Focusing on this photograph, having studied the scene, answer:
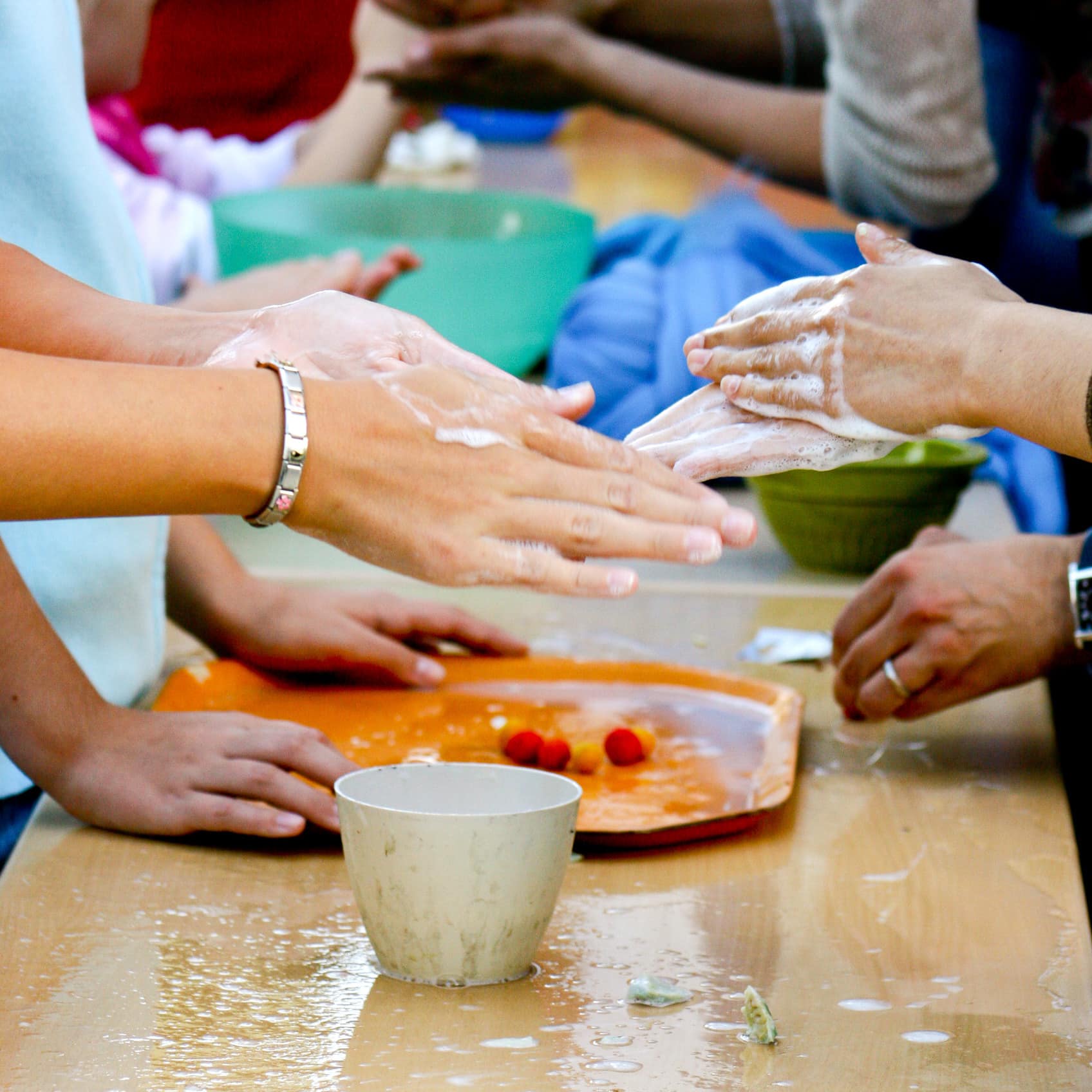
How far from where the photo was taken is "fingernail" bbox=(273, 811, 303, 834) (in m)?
0.90

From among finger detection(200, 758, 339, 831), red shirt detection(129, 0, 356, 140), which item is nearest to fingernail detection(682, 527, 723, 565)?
finger detection(200, 758, 339, 831)

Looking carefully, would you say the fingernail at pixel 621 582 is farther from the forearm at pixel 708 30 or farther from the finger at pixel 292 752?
the forearm at pixel 708 30

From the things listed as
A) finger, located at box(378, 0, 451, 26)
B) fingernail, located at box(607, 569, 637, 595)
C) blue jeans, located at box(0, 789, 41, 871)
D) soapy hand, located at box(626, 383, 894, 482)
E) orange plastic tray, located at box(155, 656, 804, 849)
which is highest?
finger, located at box(378, 0, 451, 26)

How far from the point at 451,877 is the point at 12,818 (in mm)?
519

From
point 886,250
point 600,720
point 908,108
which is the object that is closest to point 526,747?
point 600,720

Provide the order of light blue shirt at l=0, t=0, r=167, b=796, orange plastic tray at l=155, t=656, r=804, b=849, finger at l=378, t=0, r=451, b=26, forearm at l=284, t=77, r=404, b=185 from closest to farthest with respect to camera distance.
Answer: orange plastic tray at l=155, t=656, r=804, b=849 < light blue shirt at l=0, t=0, r=167, b=796 < finger at l=378, t=0, r=451, b=26 < forearm at l=284, t=77, r=404, b=185

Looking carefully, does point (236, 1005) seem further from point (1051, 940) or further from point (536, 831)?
point (1051, 940)

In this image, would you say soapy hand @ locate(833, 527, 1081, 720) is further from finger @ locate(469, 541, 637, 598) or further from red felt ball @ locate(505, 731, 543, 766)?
finger @ locate(469, 541, 637, 598)

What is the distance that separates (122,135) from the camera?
2961 mm

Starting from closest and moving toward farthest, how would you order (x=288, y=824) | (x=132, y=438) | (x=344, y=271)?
(x=132, y=438)
(x=288, y=824)
(x=344, y=271)

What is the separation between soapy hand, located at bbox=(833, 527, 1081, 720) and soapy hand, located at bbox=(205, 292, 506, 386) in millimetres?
456

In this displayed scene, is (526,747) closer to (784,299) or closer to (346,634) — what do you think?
(346,634)

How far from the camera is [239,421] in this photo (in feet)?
2.28

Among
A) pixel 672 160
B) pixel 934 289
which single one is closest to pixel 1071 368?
pixel 934 289
